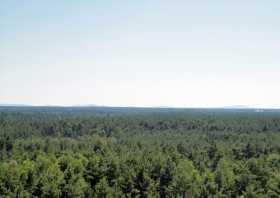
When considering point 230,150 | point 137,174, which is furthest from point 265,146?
point 137,174

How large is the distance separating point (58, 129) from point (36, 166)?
9228cm

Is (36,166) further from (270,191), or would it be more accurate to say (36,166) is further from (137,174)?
(270,191)

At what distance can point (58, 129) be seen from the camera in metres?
156

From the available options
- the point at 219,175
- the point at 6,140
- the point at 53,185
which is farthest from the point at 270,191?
the point at 6,140

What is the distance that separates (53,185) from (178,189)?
18418 mm

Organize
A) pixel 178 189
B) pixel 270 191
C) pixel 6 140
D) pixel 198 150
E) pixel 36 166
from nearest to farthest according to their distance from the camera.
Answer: pixel 270 191 → pixel 178 189 → pixel 36 166 → pixel 198 150 → pixel 6 140

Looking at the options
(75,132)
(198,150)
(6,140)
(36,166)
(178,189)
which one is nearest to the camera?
(178,189)

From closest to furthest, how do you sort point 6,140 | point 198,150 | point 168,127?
1. point 198,150
2. point 6,140
3. point 168,127

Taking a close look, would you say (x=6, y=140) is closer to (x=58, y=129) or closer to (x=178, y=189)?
(x=58, y=129)

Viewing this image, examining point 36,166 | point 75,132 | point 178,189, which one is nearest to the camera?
point 178,189

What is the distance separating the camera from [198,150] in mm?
91312

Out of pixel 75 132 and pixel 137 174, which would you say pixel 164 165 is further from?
pixel 75 132

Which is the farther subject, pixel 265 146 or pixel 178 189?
pixel 265 146

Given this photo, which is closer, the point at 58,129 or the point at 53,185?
the point at 53,185
